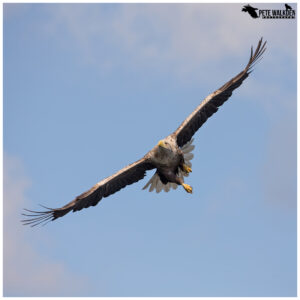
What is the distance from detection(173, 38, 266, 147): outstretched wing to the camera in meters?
20.2

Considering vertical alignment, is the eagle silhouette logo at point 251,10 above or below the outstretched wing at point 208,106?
above

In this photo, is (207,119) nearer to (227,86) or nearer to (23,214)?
(227,86)

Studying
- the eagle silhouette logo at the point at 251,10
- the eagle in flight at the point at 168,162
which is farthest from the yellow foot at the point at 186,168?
the eagle silhouette logo at the point at 251,10

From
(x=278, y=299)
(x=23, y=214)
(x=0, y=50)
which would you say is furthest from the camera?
(x=0, y=50)

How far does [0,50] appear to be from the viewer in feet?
68.7

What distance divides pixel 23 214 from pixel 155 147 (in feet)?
11.1

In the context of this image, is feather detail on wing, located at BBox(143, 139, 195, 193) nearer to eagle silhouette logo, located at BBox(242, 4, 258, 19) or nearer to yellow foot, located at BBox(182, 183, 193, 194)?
yellow foot, located at BBox(182, 183, 193, 194)

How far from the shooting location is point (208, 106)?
66.7 feet

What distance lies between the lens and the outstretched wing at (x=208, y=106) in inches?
795

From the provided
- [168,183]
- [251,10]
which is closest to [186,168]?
[168,183]

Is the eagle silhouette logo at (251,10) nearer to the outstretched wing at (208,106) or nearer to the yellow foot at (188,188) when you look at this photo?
the outstretched wing at (208,106)

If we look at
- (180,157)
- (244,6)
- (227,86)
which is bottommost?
(180,157)

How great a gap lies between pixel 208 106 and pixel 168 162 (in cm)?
175

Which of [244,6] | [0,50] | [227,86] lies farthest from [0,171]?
[244,6]
